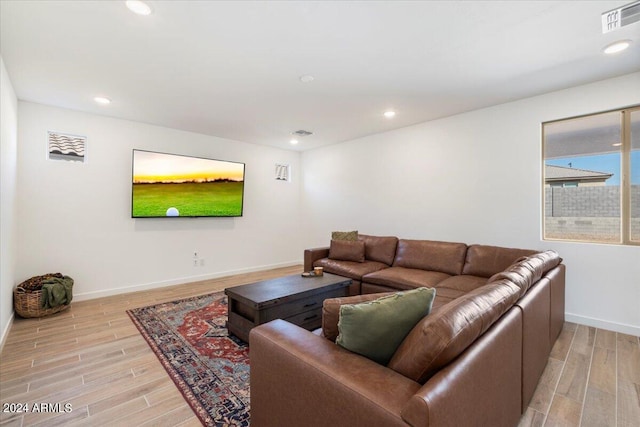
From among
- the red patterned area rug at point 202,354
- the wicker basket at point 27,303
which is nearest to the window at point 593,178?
the red patterned area rug at point 202,354

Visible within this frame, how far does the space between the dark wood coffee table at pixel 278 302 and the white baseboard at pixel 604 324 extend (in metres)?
2.50

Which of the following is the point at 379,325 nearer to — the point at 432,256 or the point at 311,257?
the point at 432,256

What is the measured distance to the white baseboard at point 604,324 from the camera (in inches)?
110

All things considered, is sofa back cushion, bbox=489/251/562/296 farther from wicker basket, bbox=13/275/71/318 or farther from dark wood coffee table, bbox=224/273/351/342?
wicker basket, bbox=13/275/71/318

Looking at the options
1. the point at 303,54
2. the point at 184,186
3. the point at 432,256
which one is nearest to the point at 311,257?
the point at 432,256

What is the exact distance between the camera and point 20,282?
3422 mm

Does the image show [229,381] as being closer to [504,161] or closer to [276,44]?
[276,44]

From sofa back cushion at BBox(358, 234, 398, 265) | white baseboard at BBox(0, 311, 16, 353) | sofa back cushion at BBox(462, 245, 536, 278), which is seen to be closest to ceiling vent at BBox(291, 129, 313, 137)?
sofa back cushion at BBox(358, 234, 398, 265)

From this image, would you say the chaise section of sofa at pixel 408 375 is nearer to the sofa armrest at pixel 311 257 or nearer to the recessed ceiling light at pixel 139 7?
the recessed ceiling light at pixel 139 7

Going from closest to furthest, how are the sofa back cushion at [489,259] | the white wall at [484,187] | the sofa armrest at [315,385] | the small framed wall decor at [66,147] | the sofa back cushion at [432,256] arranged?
1. the sofa armrest at [315,385]
2. the white wall at [484,187]
3. the sofa back cushion at [489,259]
4. the sofa back cushion at [432,256]
5. the small framed wall decor at [66,147]

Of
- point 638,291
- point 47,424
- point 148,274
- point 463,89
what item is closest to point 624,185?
point 638,291

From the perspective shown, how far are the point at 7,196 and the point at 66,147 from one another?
1.20 meters

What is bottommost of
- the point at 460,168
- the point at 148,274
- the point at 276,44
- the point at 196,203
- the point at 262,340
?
the point at 148,274

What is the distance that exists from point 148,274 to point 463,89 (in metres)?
4.90
